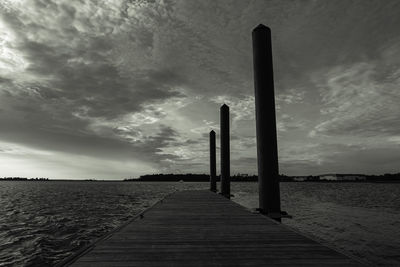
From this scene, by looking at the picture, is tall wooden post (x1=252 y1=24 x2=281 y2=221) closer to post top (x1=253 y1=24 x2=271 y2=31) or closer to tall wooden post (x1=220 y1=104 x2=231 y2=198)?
post top (x1=253 y1=24 x2=271 y2=31)

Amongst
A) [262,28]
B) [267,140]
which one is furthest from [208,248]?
[262,28]

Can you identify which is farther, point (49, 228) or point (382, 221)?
point (382, 221)

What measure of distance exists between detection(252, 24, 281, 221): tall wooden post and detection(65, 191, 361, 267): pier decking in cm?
Answer: 230

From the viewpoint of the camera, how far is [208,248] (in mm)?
4938

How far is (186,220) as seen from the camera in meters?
8.02

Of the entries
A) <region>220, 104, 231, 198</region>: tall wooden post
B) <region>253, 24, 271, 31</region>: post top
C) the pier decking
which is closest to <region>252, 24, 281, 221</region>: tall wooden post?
<region>253, 24, 271, 31</region>: post top

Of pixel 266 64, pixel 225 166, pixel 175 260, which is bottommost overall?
pixel 175 260

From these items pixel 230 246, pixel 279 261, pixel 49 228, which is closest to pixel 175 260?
→ pixel 230 246

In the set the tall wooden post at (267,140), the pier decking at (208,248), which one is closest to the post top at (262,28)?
the tall wooden post at (267,140)

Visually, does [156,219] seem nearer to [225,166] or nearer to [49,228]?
[49,228]

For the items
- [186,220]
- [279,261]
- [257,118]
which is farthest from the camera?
[257,118]

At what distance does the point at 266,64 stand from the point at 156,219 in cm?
634

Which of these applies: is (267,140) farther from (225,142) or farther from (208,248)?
(225,142)

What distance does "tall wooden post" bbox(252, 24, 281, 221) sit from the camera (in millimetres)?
9375
